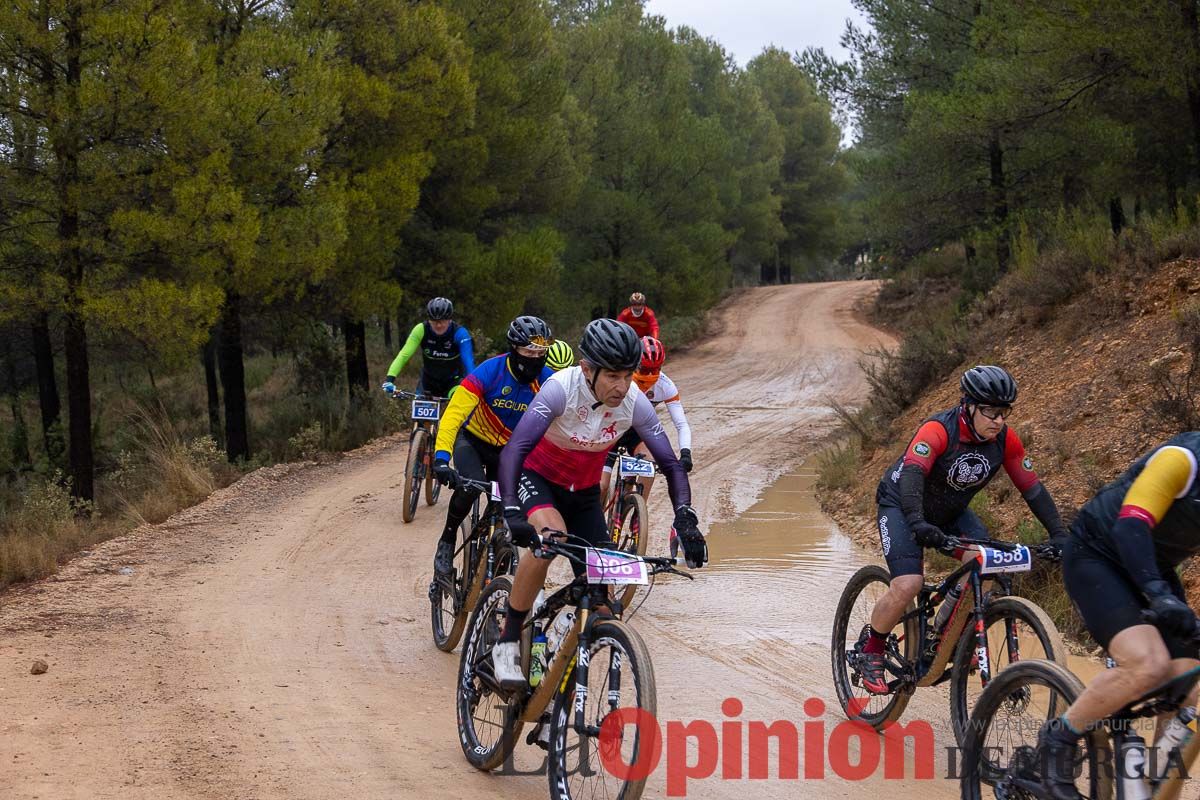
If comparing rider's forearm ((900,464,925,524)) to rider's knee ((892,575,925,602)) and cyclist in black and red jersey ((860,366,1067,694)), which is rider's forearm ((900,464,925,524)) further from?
rider's knee ((892,575,925,602))

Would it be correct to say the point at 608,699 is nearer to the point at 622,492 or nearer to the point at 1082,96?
the point at 622,492

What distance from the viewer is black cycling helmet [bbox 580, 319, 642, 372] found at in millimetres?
5137

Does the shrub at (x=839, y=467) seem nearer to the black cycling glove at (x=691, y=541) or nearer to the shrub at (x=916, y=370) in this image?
the shrub at (x=916, y=370)

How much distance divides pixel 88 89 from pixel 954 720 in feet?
44.4

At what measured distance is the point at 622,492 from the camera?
934cm

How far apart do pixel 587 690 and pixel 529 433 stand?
1263mm

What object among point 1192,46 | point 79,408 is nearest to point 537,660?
point 1192,46

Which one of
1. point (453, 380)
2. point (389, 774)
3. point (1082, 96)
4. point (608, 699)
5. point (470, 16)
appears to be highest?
point (470, 16)

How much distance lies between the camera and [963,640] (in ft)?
18.0

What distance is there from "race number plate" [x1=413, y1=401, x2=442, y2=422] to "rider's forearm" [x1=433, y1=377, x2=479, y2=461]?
4.12 m

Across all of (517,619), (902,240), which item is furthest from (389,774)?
(902,240)

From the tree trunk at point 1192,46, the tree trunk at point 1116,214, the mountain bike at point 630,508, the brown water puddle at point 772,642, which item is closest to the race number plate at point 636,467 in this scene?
the mountain bike at point 630,508

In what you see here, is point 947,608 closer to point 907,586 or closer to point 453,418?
point 907,586

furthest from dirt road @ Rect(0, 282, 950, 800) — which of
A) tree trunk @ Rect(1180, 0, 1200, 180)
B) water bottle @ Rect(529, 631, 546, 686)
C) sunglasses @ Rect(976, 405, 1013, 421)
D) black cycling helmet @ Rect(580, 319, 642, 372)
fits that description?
tree trunk @ Rect(1180, 0, 1200, 180)
